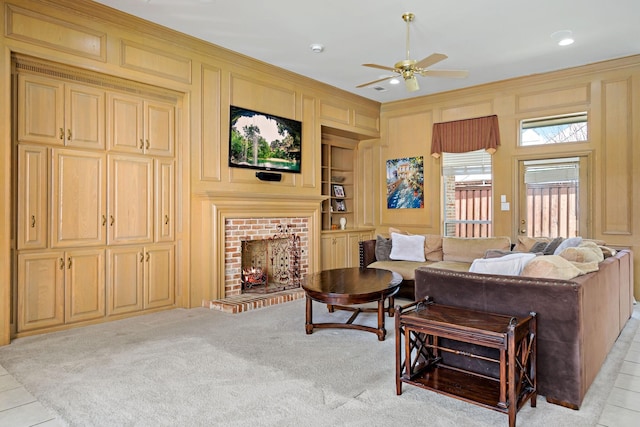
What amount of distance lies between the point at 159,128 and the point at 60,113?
0.98m

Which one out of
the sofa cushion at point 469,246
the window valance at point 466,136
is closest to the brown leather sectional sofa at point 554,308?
the sofa cushion at point 469,246

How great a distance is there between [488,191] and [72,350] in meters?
5.90

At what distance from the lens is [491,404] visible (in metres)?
2.11

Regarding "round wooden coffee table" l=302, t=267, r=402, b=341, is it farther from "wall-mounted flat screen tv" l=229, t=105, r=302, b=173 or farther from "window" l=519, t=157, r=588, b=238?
"window" l=519, t=157, r=588, b=238

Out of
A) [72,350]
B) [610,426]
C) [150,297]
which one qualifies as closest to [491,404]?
[610,426]

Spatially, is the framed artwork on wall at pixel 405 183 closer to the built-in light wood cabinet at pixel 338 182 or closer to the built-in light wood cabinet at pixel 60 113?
the built-in light wood cabinet at pixel 338 182

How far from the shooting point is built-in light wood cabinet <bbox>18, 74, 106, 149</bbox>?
360cm

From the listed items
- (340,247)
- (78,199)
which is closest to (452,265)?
(340,247)

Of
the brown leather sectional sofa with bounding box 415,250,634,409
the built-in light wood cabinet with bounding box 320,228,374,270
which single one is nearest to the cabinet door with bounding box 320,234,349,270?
the built-in light wood cabinet with bounding box 320,228,374,270

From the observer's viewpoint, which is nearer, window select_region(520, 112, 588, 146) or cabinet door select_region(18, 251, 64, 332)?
cabinet door select_region(18, 251, 64, 332)

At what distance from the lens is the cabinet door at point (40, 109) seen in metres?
3.58

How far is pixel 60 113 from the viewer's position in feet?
12.4

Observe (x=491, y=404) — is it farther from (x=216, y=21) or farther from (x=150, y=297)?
(x=216, y=21)

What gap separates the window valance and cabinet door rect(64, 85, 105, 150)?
16.4ft
